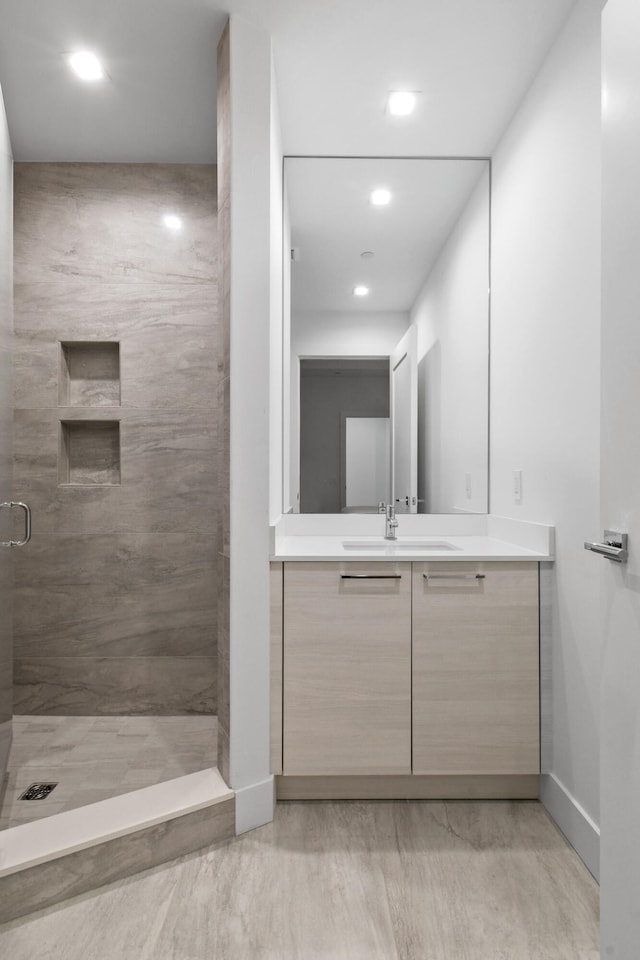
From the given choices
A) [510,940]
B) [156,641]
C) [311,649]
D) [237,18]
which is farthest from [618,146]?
[156,641]

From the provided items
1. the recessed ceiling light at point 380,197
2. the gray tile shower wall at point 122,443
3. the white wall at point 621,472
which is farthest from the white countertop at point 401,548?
the recessed ceiling light at point 380,197

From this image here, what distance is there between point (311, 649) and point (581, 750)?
873mm

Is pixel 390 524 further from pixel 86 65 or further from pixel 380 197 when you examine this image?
pixel 86 65

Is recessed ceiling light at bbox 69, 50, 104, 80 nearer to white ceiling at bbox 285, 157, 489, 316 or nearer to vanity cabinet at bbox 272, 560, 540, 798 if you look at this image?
white ceiling at bbox 285, 157, 489, 316

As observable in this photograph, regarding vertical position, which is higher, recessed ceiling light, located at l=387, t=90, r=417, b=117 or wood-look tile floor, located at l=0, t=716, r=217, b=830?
recessed ceiling light, located at l=387, t=90, r=417, b=117

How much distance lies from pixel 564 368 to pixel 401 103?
4.03 feet

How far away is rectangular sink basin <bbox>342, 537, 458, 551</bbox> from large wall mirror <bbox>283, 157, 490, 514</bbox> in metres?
0.22

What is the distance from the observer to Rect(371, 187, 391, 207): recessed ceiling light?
2.67m

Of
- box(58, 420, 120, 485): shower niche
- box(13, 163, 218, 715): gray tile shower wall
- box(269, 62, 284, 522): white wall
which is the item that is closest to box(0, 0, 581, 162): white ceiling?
box(269, 62, 284, 522): white wall

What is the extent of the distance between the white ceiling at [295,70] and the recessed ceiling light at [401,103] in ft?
0.12

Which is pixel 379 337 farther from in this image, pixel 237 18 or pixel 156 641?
pixel 156 641

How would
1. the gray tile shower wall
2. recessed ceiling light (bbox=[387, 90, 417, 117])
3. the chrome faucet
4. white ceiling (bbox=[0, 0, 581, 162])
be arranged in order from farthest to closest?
the gray tile shower wall → the chrome faucet → recessed ceiling light (bbox=[387, 90, 417, 117]) → white ceiling (bbox=[0, 0, 581, 162])

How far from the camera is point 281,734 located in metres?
1.99

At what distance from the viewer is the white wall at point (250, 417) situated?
192cm
